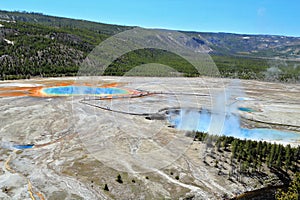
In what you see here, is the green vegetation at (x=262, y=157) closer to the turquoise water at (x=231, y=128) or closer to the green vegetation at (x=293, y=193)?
the green vegetation at (x=293, y=193)

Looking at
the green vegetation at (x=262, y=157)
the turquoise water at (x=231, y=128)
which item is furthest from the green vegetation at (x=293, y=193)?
the turquoise water at (x=231, y=128)

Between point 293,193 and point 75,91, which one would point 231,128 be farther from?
point 75,91

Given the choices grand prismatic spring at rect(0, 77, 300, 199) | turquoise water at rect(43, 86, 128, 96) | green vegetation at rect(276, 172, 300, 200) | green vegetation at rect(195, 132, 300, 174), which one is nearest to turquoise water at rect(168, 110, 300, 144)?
grand prismatic spring at rect(0, 77, 300, 199)

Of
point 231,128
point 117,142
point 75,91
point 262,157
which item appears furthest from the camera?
point 75,91

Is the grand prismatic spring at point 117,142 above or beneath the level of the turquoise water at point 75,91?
beneath

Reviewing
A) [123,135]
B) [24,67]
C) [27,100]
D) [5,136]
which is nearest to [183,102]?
[123,135]

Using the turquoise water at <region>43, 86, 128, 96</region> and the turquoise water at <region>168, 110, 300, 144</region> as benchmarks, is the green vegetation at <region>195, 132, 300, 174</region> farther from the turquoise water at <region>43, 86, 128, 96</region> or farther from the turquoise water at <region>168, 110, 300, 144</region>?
the turquoise water at <region>43, 86, 128, 96</region>

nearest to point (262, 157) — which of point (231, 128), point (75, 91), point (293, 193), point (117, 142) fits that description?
point (293, 193)

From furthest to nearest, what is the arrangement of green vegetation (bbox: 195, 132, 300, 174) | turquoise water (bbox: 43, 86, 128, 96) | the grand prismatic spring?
turquoise water (bbox: 43, 86, 128, 96) < green vegetation (bbox: 195, 132, 300, 174) < the grand prismatic spring

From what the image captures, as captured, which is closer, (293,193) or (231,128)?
(293,193)
